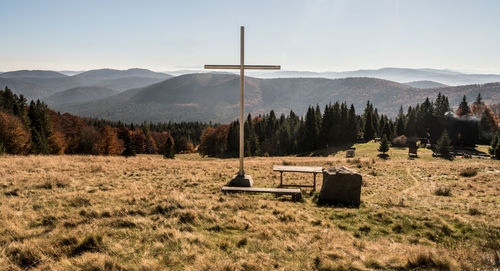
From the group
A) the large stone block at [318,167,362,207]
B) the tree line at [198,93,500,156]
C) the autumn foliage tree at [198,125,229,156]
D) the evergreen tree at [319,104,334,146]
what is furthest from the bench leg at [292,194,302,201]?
the autumn foliage tree at [198,125,229,156]

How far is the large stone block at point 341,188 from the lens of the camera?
1105 cm

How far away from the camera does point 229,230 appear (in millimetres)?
7641

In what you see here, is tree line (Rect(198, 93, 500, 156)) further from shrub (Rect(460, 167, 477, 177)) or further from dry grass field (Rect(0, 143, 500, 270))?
dry grass field (Rect(0, 143, 500, 270))

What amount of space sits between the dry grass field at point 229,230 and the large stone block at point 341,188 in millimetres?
689

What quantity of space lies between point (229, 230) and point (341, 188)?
19.0 ft

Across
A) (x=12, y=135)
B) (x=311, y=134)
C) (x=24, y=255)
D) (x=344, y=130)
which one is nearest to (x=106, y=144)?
(x=12, y=135)

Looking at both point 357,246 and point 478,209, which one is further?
point 478,209

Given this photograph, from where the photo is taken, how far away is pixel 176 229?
24.1ft

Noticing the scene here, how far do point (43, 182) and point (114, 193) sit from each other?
13.4 ft

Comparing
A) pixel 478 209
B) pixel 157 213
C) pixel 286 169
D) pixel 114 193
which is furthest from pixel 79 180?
pixel 478 209

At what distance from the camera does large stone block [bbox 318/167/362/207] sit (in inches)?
435

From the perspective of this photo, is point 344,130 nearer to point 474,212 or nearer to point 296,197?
point 474,212

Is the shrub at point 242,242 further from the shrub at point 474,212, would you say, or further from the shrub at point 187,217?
the shrub at point 474,212

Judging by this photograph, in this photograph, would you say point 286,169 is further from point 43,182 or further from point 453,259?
point 43,182
